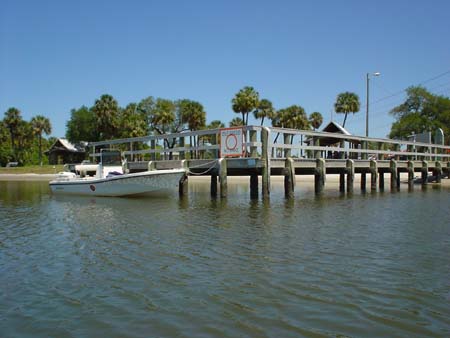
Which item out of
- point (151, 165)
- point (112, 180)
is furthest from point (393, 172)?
point (112, 180)

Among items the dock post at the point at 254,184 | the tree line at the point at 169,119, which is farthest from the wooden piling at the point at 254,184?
the tree line at the point at 169,119

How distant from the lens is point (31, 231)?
11.7m

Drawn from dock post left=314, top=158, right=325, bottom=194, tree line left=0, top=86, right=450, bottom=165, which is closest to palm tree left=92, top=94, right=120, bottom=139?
tree line left=0, top=86, right=450, bottom=165

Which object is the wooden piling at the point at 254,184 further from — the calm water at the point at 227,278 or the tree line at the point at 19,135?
the tree line at the point at 19,135

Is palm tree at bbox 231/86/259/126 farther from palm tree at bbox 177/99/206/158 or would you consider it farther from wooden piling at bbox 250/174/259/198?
wooden piling at bbox 250/174/259/198

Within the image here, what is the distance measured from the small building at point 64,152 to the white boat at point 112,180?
53.2 metres

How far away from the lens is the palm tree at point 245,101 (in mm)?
52688

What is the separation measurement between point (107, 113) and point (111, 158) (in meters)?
39.5

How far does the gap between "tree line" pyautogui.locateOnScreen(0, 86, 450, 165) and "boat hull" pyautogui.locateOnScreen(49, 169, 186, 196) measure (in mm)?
27009

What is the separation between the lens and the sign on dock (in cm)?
1742

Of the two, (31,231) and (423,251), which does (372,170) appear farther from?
(31,231)

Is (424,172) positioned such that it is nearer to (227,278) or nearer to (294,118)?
(294,118)

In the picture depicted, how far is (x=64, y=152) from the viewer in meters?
75.2

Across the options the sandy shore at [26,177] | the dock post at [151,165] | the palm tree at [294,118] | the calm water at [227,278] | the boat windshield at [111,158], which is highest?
the palm tree at [294,118]
